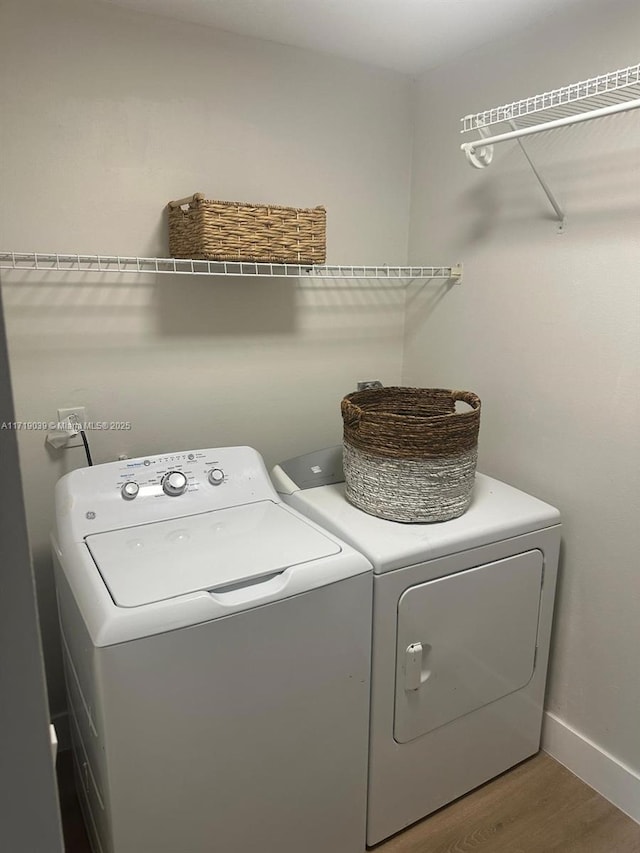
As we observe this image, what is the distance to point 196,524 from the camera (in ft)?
5.24

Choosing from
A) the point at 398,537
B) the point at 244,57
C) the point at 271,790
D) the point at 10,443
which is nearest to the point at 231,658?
the point at 271,790

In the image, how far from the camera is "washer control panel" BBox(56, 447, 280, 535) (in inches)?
62.1

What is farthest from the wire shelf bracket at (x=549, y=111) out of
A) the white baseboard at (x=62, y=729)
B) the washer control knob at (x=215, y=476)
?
the white baseboard at (x=62, y=729)

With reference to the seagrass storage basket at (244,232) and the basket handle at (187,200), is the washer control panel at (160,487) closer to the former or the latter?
the seagrass storage basket at (244,232)

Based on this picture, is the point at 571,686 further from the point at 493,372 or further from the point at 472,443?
the point at 493,372

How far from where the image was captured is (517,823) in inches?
67.9

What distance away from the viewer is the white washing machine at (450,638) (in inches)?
60.2

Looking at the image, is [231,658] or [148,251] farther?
[148,251]

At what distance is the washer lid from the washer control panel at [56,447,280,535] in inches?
1.8

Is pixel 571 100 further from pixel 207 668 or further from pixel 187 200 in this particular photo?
pixel 207 668

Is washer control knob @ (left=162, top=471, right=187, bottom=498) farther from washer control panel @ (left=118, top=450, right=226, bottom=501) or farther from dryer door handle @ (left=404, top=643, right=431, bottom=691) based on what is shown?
dryer door handle @ (left=404, top=643, right=431, bottom=691)

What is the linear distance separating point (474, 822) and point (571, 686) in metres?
Result: 0.50

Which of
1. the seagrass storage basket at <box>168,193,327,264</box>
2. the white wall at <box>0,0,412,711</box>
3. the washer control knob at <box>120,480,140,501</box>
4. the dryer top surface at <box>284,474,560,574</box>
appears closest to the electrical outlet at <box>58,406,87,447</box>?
the white wall at <box>0,0,412,711</box>

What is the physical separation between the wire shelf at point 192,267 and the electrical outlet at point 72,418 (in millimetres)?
401
